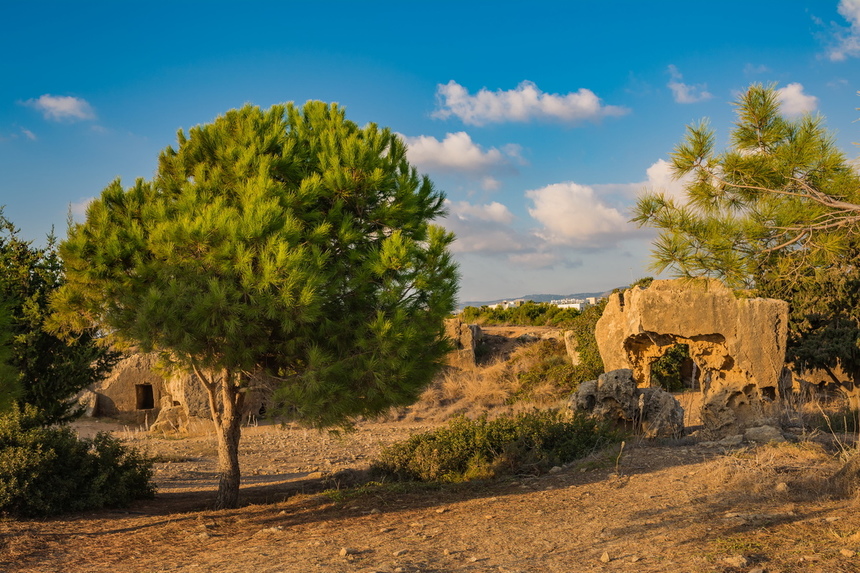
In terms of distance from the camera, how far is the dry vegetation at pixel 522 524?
16.6ft

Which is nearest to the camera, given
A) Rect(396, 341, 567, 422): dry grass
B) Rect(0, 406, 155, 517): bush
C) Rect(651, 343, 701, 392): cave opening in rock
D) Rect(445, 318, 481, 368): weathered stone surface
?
Rect(0, 406, 155, 517): bush

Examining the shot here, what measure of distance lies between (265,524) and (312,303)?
8.13 feet

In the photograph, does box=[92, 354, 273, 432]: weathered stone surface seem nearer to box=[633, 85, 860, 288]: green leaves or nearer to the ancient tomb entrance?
the ancient tomb entrance

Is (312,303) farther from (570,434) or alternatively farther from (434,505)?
(570,434)

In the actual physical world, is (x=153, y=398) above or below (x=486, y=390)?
above

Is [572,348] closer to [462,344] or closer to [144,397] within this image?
[462,344]

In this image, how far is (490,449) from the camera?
9508 millimetres

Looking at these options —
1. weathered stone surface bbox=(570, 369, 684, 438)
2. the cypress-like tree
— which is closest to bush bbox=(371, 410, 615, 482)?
weathered stone surface bbox=(570, 369, 684, 438)

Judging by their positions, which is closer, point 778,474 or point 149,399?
point 778,474

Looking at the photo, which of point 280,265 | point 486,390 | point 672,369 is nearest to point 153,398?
point 486,390

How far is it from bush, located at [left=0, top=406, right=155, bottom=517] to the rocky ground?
23 cm

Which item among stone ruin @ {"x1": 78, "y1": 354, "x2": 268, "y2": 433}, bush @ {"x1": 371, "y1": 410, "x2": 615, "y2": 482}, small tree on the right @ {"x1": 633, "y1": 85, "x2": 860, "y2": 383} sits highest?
small tree on the right @ {"x1": 633, "y1": 85, "x2": 860, "y2": 383}

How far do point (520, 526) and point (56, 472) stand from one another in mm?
5303

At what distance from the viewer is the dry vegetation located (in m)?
5.06
